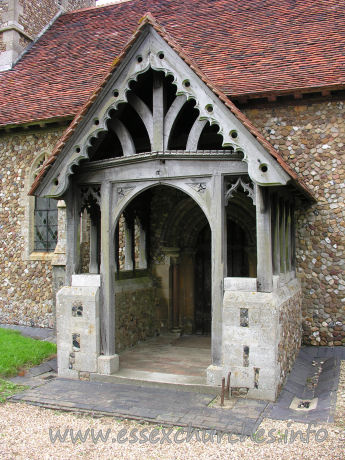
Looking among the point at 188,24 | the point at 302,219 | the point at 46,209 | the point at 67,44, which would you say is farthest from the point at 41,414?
the point at 67,44

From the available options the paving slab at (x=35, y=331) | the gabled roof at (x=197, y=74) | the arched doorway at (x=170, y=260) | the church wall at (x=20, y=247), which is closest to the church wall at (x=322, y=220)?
the gabled roof at (x=197, y=74)

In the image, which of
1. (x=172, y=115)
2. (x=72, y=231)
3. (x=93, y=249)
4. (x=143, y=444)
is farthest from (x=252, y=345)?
(x=172, y=115)

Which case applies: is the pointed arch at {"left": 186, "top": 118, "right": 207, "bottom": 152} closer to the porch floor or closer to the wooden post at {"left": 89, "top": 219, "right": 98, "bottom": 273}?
the wooden post at {"left": 89, "top": 219, "right": 98, "bottom": 273}

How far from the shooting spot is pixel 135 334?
867cm

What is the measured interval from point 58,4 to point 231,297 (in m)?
13.8

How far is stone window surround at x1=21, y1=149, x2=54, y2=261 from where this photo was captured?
35.9ft

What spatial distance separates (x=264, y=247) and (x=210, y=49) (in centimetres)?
634

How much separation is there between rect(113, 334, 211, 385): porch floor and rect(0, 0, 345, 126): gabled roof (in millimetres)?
4885

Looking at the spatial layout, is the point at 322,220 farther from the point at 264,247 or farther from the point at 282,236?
the point at 264,247

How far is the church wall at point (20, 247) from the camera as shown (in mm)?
10758

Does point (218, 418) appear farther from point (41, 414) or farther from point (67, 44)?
point (67, 44)

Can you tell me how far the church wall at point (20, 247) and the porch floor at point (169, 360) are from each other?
314 centimetres

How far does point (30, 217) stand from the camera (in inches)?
440

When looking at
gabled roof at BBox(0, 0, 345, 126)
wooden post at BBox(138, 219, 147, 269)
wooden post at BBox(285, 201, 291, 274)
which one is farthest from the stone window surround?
wooden post at BBox(285, 201, 291, 274)
